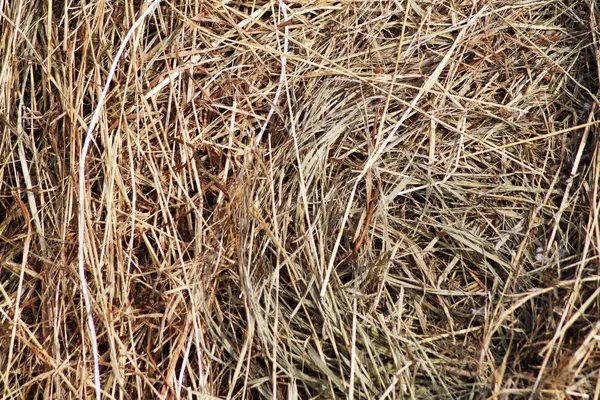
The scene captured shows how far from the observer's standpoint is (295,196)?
1.28 meters

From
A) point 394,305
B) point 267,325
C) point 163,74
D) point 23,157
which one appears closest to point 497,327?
point 394,305

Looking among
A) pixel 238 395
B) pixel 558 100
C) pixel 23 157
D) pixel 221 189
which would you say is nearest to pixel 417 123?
pixel 558 100

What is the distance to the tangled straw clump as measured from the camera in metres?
1.18

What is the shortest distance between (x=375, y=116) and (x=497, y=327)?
18.2 inches

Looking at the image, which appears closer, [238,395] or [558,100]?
[238,395]

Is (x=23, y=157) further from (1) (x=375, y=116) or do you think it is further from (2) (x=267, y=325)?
(1) (x=375, y=116)

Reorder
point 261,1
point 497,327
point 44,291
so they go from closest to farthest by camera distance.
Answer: point 497,327 < point 44,291 < point 261,1

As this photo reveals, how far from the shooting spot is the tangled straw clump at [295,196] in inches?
46.5

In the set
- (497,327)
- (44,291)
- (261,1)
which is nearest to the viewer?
(497,327)

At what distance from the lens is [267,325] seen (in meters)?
1.19

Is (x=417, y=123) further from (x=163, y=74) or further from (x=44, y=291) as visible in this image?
(x=44, y=291)

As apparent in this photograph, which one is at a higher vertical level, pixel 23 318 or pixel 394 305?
pixel 394 305

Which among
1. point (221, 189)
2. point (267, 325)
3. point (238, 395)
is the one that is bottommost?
point (238, 395)

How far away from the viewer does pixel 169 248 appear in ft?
4.16
